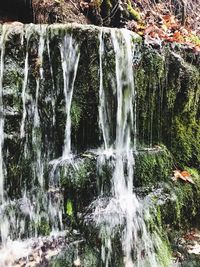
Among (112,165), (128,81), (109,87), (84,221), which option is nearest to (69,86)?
(109,87)

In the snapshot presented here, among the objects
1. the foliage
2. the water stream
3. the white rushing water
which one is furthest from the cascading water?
the foliage

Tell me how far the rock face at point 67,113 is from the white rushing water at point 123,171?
73 mm

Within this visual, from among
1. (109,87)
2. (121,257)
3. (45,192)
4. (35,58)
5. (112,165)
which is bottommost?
(121,257)

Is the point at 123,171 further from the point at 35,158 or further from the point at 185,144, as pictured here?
the point at 185,144

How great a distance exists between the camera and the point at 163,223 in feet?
13.5

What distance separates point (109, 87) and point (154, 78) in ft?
2.39

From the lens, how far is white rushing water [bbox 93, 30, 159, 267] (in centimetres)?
369

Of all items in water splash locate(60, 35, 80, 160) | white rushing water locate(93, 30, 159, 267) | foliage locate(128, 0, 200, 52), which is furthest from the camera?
foliage locate(128, 0, 200, 52)

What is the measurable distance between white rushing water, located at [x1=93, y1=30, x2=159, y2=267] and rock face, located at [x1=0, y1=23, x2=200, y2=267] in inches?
2.9

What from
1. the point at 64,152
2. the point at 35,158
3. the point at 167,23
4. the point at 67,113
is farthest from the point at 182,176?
the point at 167,23

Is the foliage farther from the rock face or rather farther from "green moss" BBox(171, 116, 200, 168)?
"green moss" BBox(171, 116, 200, 168)

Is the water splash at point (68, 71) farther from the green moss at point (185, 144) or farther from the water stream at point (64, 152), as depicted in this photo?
the green moss at point (185, 144)

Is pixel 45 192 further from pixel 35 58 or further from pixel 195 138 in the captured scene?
pixel 195 138

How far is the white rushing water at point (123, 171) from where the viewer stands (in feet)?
12.1
